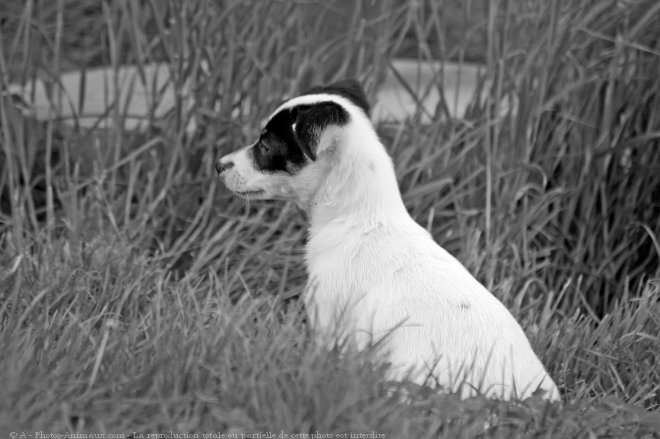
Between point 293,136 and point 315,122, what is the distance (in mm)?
170

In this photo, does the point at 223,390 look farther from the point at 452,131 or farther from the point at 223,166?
the point at 452,131

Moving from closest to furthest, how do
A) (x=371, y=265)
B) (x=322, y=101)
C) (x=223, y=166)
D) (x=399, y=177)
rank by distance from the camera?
(x=371, y=265)
(x=322, y=101)
(x=223, y=166)
(x=399, y=177)

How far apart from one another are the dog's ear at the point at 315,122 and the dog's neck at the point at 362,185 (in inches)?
3.3

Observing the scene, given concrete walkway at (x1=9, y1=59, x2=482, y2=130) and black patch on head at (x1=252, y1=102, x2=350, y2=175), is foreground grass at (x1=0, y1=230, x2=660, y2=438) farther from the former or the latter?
concrete walkway at (x1=9, y1=59, x2=482, y2=130)

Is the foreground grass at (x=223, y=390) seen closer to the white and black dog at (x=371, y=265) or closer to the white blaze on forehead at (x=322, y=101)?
the white and black dog at (x=371, y=265)

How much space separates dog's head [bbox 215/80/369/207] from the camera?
10.0ft

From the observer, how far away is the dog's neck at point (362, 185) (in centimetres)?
313

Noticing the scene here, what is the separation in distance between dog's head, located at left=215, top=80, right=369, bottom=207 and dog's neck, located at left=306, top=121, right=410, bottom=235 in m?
0.04

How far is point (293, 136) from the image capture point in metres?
3.19

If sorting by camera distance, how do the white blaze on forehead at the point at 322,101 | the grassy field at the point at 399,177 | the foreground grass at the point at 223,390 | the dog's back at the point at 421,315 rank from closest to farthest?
1. the foreground grass at the point at 223,390
2. the dog's back at the point at 421,315
3. the white blaze on forehead at the point at 322,101
4. the grassy field at the point at 399,177

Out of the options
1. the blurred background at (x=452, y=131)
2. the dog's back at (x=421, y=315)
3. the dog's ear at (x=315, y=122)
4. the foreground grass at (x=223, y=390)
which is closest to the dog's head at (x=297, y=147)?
the dog's ear at (x=315, y=122)

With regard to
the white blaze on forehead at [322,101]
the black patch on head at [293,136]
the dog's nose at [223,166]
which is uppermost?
the white blaze on forehead at [322,101]

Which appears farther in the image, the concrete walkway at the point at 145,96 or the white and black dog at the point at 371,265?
the concrete walkway at the point at 145,96

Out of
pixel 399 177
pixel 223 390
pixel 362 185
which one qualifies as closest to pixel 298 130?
pixel 362 185
